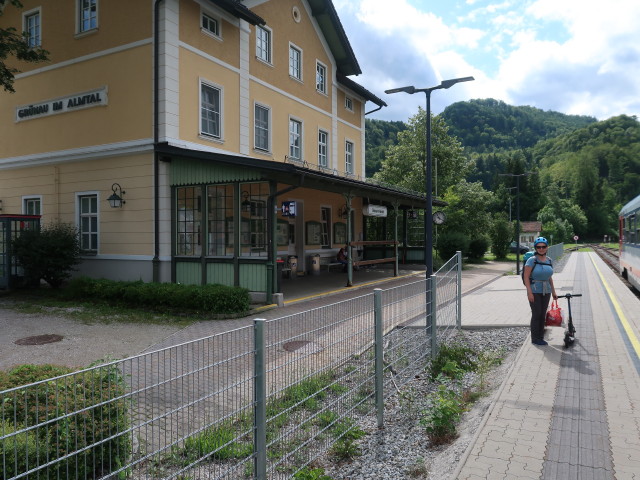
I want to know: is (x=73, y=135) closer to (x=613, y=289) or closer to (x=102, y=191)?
(x=102, y=191)

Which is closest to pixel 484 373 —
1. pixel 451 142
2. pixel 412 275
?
pixel 412 275

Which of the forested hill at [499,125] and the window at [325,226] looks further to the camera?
the forested hill at [499,125]

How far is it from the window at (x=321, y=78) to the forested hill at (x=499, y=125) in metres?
101

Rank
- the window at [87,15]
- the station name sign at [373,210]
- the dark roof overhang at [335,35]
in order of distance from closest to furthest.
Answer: the window at [87,15], the station name sign at [373,210], the dark roof overhang at [335,35]

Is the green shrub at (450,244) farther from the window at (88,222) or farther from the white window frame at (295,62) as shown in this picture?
the window at (88,222)

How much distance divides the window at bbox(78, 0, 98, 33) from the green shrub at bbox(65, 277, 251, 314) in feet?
26.7

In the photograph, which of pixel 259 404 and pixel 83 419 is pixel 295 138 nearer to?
pixel 259 404

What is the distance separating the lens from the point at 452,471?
3750mm

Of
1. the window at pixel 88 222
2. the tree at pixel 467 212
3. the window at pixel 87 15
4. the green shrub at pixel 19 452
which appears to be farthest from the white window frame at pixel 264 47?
the tree at pixel 467 212

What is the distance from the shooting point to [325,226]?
21719 millimetres

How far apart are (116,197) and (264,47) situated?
7830 millimetres

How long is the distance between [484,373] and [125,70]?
12611 mm

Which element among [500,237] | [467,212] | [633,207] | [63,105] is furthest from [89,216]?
[500,237]

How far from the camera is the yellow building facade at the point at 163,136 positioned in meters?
12.6
